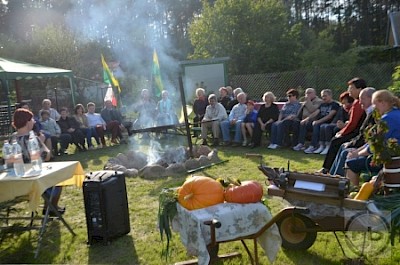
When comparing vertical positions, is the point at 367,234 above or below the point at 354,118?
below

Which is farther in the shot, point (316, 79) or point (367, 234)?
point (316, 79)

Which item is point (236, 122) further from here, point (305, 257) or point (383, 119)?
point (305, 257)

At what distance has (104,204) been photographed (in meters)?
4.00

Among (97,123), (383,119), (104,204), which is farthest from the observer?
(97,123)

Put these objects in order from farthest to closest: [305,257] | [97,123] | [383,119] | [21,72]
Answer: [21,72] < [97,123] < [383,119] < [305,257]

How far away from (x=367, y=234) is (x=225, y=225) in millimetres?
1177

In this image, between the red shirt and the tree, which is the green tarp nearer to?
the tree

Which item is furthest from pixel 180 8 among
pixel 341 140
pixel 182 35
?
pixel 341 140

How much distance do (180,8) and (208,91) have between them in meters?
21.2

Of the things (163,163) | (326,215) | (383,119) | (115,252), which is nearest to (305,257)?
(326,215)

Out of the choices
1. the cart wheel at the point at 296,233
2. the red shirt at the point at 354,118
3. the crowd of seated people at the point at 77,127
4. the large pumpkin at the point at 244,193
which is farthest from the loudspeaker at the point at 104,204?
the crowd of seated people at the point at 77,127

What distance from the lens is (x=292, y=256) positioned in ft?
11.4

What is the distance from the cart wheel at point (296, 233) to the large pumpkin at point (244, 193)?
53 cm

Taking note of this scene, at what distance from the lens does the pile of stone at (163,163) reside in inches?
269
